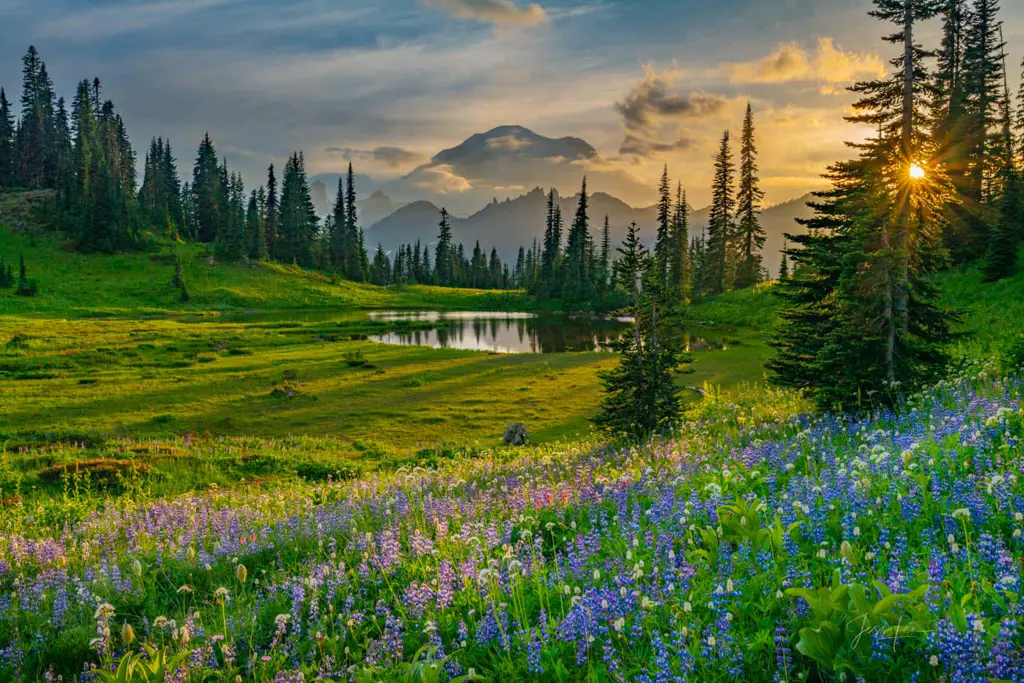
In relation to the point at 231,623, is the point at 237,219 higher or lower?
higher

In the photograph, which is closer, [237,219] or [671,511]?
[671,511]

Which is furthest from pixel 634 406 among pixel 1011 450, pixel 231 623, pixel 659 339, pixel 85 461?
pixel 85 461

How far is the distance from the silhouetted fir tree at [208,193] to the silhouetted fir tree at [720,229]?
110650mm

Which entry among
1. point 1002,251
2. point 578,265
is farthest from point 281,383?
point 578,265

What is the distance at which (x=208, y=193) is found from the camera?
444 feet

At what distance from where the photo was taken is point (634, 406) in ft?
53.4

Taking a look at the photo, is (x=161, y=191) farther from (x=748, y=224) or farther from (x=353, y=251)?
(x=748, y=224)

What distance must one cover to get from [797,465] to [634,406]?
913 cm

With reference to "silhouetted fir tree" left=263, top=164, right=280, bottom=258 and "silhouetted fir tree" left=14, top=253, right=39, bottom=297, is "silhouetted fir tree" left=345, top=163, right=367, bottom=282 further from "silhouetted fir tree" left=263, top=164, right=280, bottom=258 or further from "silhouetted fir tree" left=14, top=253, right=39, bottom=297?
"silhouetted fir tree" left=14, top=253, right=39, bottom=297

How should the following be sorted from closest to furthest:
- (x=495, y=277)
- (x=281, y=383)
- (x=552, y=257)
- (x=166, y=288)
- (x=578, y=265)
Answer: (x=281, y=383)
(x=166, y=288)
(x=578, y=265)
(x=552, y=257)
(x=495, y=277)

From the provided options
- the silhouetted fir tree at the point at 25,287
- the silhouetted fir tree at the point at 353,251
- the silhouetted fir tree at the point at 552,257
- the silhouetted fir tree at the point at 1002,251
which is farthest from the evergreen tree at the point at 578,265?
the silhouetted fir tree at the point at 25,287

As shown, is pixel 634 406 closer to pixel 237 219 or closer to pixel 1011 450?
pixel 1011 450

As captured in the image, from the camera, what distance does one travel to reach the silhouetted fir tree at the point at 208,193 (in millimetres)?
134250

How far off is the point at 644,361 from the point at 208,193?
149 metres
